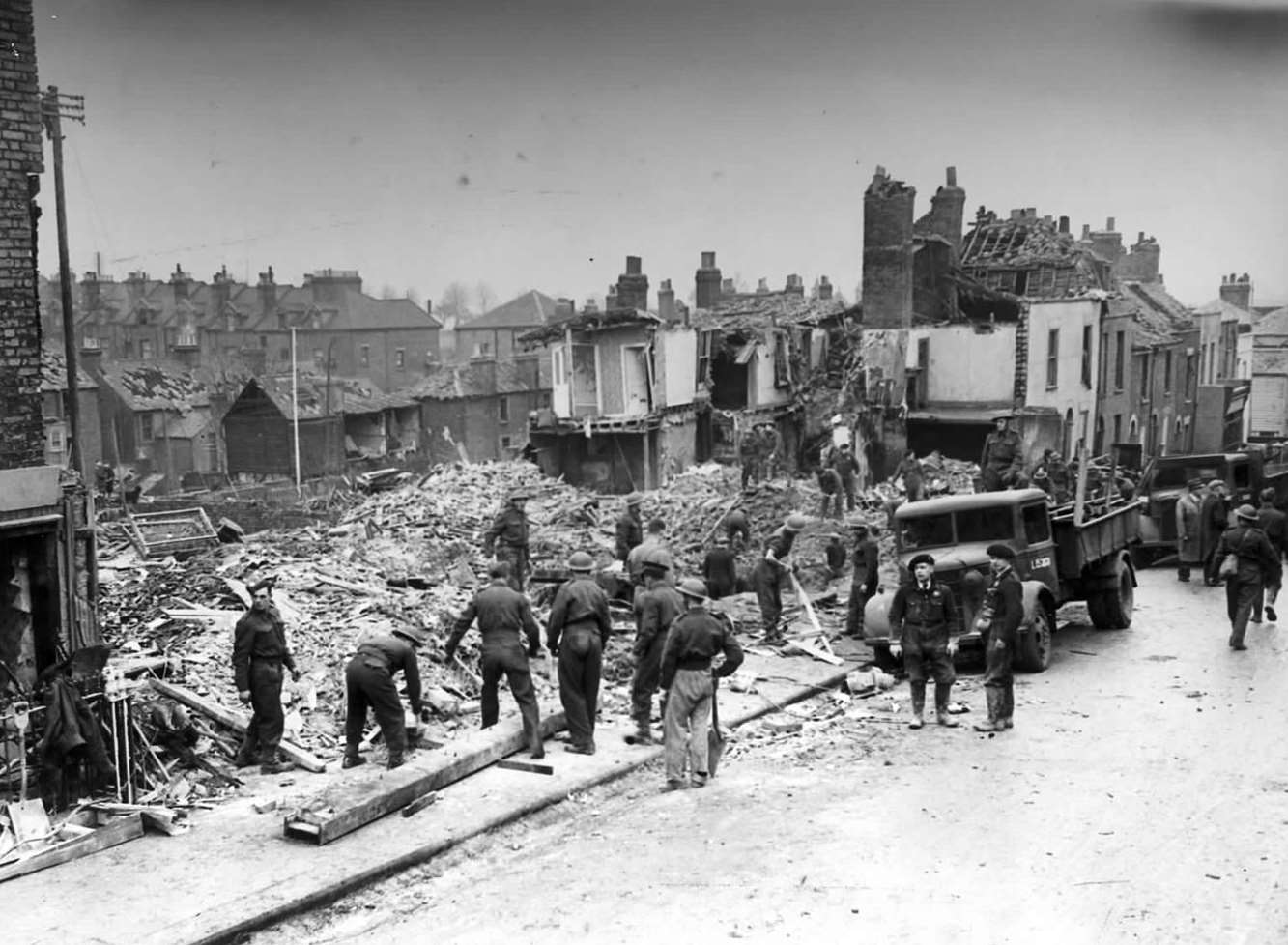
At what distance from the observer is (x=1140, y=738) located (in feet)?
36.6

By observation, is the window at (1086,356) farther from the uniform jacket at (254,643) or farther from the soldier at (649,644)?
the uniform jacket at (254,643)

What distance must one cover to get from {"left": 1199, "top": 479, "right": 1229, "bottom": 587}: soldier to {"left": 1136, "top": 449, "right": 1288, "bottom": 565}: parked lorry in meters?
1.51

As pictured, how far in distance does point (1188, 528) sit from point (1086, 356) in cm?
1536

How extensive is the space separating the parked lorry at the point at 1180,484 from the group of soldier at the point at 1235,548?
14.9 inches

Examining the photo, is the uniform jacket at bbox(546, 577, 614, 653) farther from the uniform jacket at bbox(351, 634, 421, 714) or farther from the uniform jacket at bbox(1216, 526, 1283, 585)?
the uniform jacket at bbox(1216, 526, 1283, 585)

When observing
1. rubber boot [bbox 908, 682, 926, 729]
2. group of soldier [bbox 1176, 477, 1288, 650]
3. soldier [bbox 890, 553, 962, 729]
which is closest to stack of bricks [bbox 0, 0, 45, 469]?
soldier [bbox 890, 553, 962, 729]

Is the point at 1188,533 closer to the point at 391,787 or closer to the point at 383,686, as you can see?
the point at 383,686

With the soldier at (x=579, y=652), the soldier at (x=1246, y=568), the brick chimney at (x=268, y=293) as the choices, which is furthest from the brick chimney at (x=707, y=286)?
the soldier at (x=579, y=652)

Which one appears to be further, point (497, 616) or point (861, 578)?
point (861, 578)

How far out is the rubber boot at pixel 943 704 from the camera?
1186 centimetres

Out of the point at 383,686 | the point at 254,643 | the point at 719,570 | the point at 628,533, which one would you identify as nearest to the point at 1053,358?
the point at 628,533

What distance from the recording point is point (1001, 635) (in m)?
11.3

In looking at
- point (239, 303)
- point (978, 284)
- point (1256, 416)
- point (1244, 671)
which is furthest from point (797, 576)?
point (239, 303)

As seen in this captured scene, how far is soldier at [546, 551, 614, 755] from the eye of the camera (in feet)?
36.1
